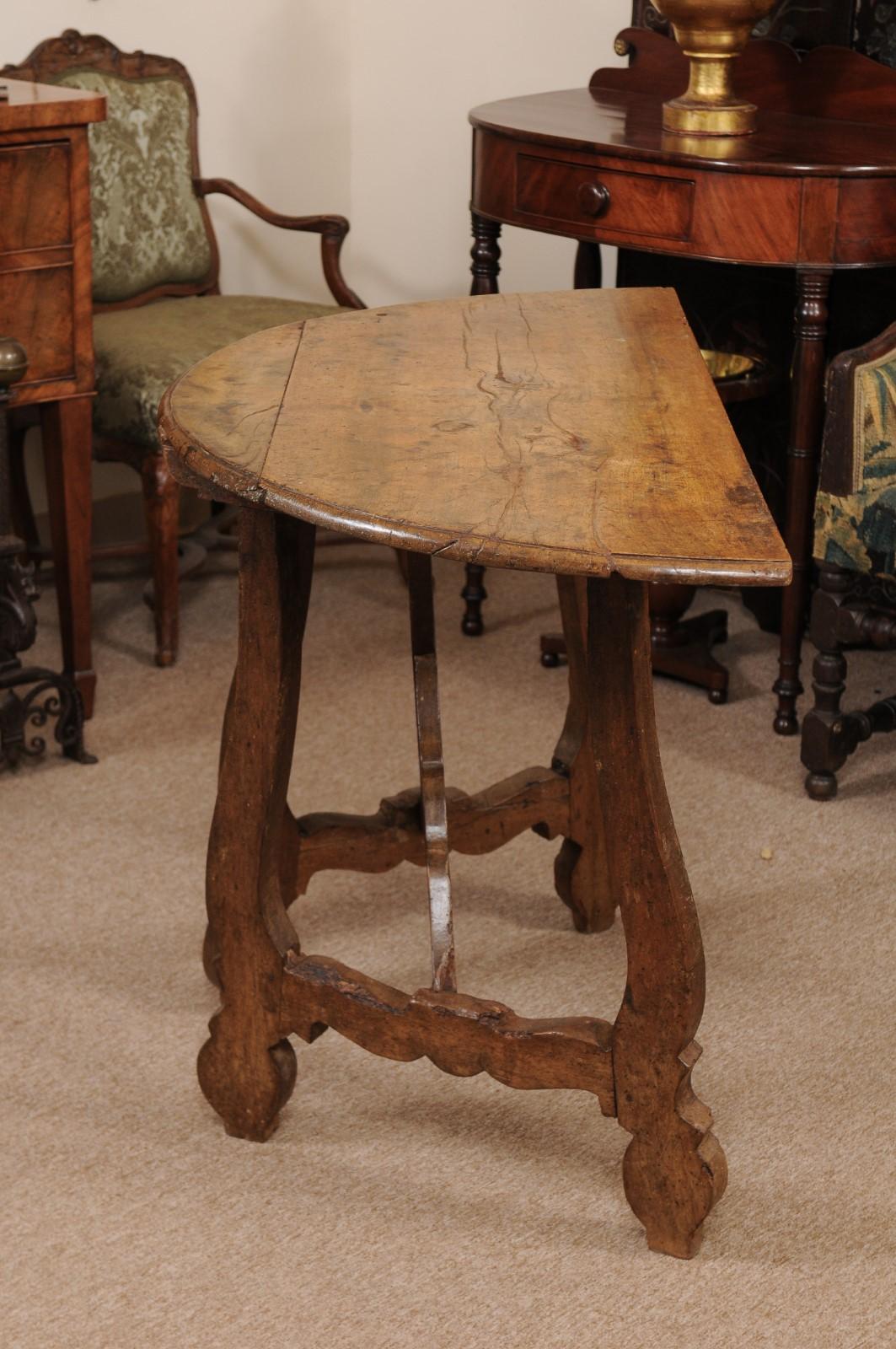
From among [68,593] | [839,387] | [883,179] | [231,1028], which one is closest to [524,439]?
[231,1028]

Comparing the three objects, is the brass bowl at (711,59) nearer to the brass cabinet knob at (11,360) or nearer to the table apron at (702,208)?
the table apron at (702,208)

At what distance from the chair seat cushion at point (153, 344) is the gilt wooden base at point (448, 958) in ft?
4.36

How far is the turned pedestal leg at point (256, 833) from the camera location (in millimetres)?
1737

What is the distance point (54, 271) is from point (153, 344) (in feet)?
1.61

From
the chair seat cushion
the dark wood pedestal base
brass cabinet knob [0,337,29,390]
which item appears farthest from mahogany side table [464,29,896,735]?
brass cabinet knob [0,337,29,390]

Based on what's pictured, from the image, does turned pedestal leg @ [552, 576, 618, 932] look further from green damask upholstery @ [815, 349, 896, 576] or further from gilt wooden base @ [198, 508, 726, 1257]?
green damask upholstery @ [815, 349, 896, 576]

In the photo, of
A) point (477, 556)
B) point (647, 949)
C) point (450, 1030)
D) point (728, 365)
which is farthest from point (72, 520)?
point (477, 556)

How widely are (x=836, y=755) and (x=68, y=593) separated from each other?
1.40 metres

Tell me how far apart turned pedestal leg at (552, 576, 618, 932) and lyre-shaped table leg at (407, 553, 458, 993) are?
19cm

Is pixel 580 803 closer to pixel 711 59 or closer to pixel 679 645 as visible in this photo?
pixel 679 645

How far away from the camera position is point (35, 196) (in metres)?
2.73

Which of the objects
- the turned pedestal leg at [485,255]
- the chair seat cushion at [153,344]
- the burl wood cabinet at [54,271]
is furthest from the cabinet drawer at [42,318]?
the turned pedestal leg at [485,255]

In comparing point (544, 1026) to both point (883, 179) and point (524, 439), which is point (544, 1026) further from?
point (883, 179)

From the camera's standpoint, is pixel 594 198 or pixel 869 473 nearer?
pixel 869 473
